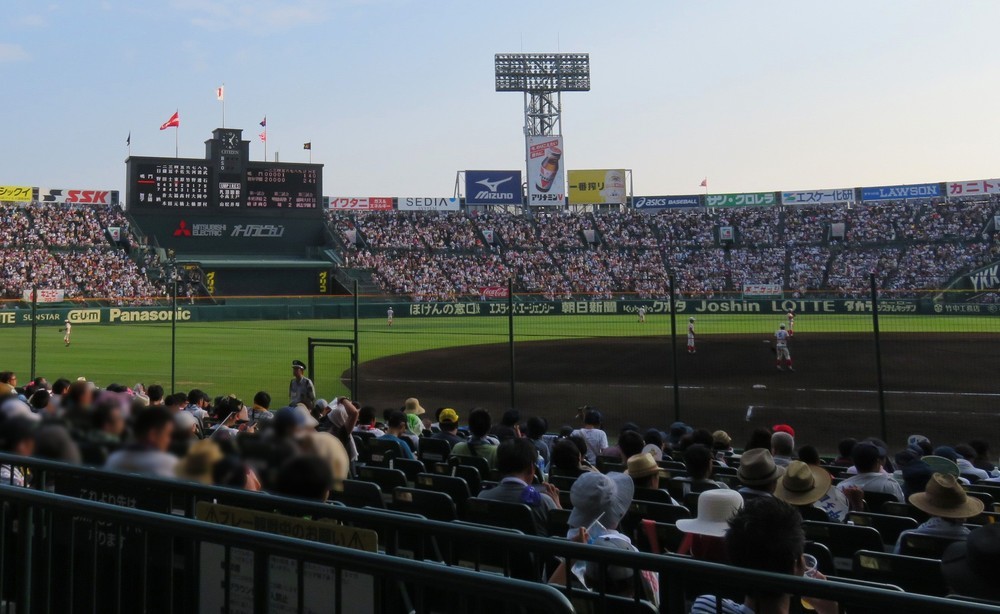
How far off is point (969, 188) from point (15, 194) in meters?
81.2

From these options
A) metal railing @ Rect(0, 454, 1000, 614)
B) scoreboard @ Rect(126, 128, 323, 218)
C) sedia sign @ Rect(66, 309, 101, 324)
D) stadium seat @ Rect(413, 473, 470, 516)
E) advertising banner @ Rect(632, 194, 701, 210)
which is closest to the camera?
metal railing @ Rect(0, 454, 1000, 614)

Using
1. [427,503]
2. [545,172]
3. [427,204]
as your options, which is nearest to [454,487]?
[427,503]

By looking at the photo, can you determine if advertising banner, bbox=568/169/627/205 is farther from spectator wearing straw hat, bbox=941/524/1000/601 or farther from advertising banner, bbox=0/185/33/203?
spectator wearing straw hat, bbox=941/524/1000/601

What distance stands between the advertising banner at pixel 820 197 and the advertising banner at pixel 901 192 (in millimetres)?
1493

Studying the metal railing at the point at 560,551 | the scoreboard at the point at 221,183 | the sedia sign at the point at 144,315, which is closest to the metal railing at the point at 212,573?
the metal railing at the point at 560,551

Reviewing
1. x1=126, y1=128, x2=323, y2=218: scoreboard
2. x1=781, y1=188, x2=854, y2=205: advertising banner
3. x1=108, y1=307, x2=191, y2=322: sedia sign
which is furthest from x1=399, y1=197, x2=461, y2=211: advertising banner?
x1=108, y1=307, x2=191, y2=322: sedia sign

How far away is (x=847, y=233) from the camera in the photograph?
219 ft

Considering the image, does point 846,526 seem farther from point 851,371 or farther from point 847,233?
point 847,233

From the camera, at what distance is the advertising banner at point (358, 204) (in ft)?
236

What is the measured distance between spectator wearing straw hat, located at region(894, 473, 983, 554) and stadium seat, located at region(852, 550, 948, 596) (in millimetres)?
745

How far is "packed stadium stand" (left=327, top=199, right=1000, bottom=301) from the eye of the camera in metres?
59.8

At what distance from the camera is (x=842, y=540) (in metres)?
5.04

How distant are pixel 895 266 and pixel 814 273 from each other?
5.70 metres

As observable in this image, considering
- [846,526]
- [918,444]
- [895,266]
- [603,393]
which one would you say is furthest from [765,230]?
[846,526]
